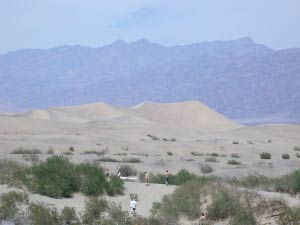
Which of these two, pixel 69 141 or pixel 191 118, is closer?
pixel 69 141

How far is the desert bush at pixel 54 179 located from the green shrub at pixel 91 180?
24cm

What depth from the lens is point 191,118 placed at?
3900 inches

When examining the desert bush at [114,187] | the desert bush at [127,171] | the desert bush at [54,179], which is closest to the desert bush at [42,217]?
the desert bush at [54,179]

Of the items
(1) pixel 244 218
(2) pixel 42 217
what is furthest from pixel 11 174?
(1) pixel 244 218

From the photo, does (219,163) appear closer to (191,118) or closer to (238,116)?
(191,118)

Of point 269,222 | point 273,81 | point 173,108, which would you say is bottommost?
point 269,222

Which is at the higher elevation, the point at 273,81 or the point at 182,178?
the point at 273,81

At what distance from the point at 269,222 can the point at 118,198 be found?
714 centimetres

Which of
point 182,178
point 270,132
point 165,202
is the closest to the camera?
point 165,202

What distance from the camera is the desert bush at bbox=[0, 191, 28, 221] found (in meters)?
16.3

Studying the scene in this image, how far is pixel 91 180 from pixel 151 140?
34956mm

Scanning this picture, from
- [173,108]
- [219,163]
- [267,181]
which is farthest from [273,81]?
[267,181]

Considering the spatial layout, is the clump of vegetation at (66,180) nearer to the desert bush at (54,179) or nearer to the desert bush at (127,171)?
the desert bush at (54,179)

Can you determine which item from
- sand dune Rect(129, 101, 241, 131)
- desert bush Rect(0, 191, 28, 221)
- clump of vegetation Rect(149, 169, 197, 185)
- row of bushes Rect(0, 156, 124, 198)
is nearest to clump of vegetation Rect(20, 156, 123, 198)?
row of bushes Rect(0, 156, 124, 198)
